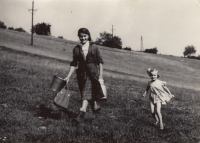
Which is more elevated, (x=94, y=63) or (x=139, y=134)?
(x=94, y=63)

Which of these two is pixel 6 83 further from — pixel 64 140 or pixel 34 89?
pixel 64 140

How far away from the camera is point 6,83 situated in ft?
23.2

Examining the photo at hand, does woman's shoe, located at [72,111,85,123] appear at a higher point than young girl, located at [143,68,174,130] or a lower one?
lower

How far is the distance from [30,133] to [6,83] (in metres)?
3.09

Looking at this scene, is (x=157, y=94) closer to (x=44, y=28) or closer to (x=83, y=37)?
(x=83, y=37)

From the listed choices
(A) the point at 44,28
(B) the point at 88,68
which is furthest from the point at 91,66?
(A) the point at 44,28

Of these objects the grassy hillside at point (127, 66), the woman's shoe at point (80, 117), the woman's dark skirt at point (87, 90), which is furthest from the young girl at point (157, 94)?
the grassy hillside at point (127, 66)

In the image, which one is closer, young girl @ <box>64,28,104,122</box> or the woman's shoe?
the woman's shoe

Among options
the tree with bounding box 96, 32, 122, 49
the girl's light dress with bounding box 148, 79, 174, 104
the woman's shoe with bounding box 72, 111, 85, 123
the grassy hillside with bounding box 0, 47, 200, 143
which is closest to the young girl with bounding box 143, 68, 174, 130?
the girl's light dress with bounding box 148, 79, 174, 104

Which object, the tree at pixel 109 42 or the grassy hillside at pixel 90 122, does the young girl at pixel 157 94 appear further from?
the tree at pixel 109 42

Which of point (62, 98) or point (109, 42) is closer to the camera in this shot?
point (62, 98)

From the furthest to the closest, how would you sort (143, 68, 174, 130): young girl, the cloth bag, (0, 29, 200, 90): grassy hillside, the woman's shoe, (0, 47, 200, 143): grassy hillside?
(0, 29, 200, 90): grassy hillside, (143, 68, 174, 130): young girl, the cloth bag, the woman's shoe, (0, 47, 200, 143): grassy hillside

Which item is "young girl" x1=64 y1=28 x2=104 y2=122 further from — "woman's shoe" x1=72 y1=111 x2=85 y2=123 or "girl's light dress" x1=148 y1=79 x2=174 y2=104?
"girl's light dress" x1=148 y1=79 x2=174 y2=104

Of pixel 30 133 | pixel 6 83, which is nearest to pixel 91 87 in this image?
pixel 30 133
